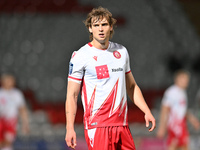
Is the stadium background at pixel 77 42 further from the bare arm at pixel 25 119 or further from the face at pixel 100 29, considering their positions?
the face at pixel 100 29

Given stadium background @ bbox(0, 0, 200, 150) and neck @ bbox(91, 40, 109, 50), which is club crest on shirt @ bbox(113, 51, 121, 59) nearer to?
neck @ bbox(91, 40, 109, 50)

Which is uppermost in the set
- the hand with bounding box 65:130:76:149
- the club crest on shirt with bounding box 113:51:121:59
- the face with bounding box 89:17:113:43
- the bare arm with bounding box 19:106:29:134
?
the face with bounding box 89:17:113:43

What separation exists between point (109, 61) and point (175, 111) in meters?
5.30

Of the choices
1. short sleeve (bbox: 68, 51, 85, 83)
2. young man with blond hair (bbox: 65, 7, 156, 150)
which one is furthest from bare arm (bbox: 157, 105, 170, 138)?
short sleeve (bbox: 68, 51, 85, 83)

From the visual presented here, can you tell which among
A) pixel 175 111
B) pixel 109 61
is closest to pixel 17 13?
pixel 175 111

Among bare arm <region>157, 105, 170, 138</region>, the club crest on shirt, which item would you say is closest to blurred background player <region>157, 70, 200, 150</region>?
bare arm <region>157, 105, 170, 138</region>

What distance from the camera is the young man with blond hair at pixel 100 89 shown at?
3426 millimetres

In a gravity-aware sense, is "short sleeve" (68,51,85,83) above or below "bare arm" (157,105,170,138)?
above

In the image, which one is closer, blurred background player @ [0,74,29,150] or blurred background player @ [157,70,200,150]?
blurred background player @ [157,70,200,150]

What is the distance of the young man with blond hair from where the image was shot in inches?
135

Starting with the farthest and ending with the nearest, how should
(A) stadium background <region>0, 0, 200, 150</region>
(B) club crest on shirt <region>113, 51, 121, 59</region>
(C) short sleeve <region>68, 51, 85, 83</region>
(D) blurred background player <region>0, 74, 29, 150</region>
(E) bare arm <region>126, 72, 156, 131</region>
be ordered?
1. (A) stadium background <region>0, 0, 200, 150</region>
2. (D) blurred background player <region>0, 74, 29, 150</region>
3. (E) bare arm <region>126, 72, 156, 131</region>
4. (B) club crest on shirt <region>113, 51, 121, 59</region>
5. (C) short sleeve <region>68, 51, 85, 83</region>

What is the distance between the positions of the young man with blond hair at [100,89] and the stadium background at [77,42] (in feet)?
29.7

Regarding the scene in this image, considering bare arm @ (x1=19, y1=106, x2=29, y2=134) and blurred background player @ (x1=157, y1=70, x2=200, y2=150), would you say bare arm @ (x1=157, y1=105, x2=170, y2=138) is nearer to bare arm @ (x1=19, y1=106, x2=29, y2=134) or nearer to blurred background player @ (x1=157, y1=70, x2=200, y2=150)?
blurred background player @ (x1=157, y1=70, x2=200, y2=150)

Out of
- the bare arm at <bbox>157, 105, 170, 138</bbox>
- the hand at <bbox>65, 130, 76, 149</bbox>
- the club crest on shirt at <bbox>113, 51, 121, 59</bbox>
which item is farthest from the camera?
the bare arm at <bbox>157, 105, 170, 138</bbox>
